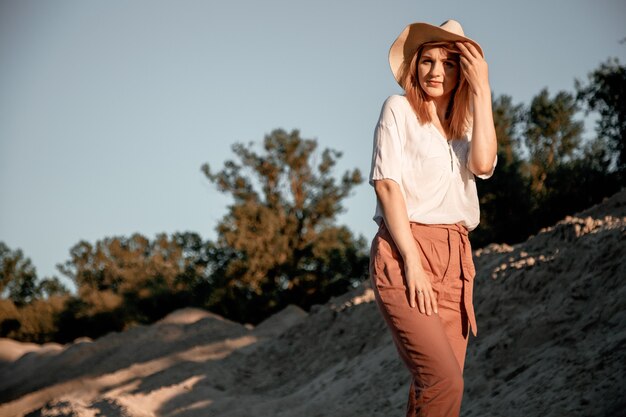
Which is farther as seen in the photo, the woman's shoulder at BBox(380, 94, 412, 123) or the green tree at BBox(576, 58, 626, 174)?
the green tree at BBox(576, 58, 626, 174)

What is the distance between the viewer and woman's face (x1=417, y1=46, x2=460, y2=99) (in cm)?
328

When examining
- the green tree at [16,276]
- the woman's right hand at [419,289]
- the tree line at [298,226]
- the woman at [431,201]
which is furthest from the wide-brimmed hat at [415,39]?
the green tree at [16,276]

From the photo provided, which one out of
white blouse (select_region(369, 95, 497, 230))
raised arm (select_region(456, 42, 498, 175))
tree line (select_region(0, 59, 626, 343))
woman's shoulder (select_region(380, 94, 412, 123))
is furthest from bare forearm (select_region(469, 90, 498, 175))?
tree line (select_region(0, 59, 626, 343))

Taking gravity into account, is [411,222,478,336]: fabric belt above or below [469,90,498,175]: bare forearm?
below

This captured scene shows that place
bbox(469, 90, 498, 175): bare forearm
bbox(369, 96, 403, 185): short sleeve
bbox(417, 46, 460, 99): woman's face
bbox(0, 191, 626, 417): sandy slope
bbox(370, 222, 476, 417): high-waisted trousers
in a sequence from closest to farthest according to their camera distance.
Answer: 1. bbox(370, 222, 476, 417): high-waisted trousers
2. bbox(369, 96, 403, 185): short sleeve
3. bbox(469, 90, 498, 175): bare forearm
4. bbox(417, 46, 460, 99): woman's face
5. bbox(0, 191, 626, 417): sandy slope

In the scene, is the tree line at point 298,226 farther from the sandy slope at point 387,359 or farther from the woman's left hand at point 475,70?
the woman's left hand at point 475,70

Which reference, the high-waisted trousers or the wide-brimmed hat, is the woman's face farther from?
the high-waisted trousers

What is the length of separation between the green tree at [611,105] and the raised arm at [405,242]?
21.7 m

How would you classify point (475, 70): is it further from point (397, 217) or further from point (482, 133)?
point (397, 217)

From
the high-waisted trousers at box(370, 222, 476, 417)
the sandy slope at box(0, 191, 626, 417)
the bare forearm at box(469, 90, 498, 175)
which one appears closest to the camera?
the high-waisted trousers at box(370, 222, 476, 417)

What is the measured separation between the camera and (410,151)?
10.4ft

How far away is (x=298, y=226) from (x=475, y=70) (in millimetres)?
29767

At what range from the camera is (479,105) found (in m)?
3.17

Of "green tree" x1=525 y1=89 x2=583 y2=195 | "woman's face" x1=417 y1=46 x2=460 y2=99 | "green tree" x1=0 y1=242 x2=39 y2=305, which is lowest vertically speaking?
"woman's face" x1=417 y1=46 x2=460 y2=99
